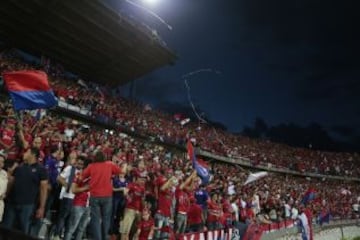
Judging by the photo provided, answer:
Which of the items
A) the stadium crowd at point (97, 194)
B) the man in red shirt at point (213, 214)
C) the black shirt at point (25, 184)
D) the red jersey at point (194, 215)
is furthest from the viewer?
the man in red shirt at point (213, 214)

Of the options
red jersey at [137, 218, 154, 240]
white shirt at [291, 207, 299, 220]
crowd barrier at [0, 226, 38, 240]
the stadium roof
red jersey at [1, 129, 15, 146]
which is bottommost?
crowd barrier at [0, 226, 38, 240]

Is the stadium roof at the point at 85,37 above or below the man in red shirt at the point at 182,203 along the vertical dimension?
above

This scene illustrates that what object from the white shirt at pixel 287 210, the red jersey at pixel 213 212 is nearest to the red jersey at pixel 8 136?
the red jersey at pixel 213 212

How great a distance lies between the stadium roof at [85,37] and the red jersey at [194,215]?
54.1ft

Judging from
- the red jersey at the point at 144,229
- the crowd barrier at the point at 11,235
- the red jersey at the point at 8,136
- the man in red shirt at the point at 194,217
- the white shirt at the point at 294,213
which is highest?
the red jersey at the point at 8,136

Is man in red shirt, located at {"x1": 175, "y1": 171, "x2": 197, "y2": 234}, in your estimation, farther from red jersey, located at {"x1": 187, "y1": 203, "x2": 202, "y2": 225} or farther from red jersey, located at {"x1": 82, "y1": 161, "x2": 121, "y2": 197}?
red jersey, located at {"x1": 82, "y1": 161, "x2": 121, "y2": 197}

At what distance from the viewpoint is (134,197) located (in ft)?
30.6

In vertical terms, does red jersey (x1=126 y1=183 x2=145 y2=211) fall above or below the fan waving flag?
below

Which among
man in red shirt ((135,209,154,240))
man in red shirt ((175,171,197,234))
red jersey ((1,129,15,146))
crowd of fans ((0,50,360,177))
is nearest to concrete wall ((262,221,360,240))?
man in red shirt ((175,171,197,234))

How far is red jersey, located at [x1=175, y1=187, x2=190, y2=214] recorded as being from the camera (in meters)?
11.2

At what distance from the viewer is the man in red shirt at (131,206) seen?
9.25 metres

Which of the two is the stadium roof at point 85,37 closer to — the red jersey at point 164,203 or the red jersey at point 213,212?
the red jersey at point 213,212

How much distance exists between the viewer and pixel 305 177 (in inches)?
2079

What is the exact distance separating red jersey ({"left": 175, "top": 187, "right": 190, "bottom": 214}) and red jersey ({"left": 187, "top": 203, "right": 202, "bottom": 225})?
597 millimetres
